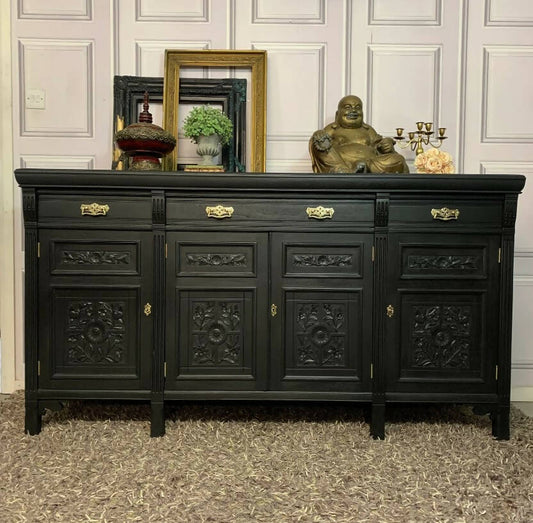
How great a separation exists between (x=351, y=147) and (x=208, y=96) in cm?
76

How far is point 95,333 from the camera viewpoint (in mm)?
2041

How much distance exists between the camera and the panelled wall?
8.41ft

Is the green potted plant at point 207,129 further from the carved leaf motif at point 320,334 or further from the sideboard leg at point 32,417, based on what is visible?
the sideboard leg at point 32,417

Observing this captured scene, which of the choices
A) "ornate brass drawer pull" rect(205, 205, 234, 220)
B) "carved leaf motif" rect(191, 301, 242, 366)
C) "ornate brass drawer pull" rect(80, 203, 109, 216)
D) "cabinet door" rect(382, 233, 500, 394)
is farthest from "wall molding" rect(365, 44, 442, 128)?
"ornate brass drawer pull" rect(80, 203, 109, 216)

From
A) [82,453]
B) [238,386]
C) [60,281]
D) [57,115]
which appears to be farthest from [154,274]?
[57,115]

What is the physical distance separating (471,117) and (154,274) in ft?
5.68

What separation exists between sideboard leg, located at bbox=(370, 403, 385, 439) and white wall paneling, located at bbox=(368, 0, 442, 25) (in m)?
1.82

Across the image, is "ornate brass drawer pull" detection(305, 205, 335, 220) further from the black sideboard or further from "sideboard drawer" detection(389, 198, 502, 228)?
"sideboard drawer" detection(389, 198, 502, 228)

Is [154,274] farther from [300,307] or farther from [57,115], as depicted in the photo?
[57,115]

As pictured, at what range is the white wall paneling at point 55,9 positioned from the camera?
2557 millimetres

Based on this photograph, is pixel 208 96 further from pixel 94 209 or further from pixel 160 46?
pixel 94 209

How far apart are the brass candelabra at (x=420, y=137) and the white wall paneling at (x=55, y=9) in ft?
5.34

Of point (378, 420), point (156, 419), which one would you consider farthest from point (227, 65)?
point (378, 420)

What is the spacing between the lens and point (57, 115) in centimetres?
259
